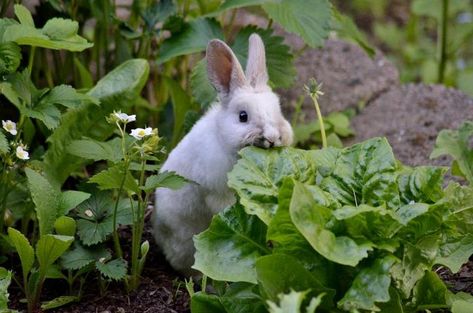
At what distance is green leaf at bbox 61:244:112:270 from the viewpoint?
11.8 feet

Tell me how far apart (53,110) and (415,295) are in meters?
1.63

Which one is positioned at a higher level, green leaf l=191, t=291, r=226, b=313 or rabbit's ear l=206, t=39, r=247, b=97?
rabbit's ear l=206, t=39, r=247, b=97

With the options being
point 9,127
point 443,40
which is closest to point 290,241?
point 9,127

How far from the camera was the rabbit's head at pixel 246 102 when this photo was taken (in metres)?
3.62

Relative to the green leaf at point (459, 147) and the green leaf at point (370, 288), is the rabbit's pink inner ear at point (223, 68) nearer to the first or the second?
the green leaf at point (459, 147)

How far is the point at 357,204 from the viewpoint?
3.36 metres

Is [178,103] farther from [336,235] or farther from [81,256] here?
[336,235]

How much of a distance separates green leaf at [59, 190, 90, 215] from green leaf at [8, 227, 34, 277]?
9.7 inches

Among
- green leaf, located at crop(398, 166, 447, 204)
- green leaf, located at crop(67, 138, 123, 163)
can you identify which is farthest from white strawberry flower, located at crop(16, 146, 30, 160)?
green leaf, located at crop(398, 166, 447, 204)

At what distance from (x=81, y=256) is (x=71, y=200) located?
0.24m

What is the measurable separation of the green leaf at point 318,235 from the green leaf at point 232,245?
0.33m

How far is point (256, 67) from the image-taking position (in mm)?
3902

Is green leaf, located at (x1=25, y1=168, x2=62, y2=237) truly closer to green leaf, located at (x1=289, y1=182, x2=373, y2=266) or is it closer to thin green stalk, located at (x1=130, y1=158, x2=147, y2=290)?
thin green stalk, located at (x1=130, y1=158, x2=147, y2=290)

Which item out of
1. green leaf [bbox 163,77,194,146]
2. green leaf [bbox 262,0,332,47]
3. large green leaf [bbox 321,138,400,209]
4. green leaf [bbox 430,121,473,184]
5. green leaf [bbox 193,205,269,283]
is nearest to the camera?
green leaf [bbox 193,205,269,283]
